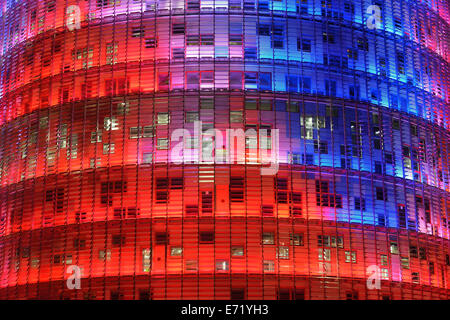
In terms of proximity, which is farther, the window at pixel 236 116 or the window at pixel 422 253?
the window at pixel 422 253

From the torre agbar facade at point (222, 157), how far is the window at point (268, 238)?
0.12 meters

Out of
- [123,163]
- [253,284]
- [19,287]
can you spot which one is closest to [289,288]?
[253,284]

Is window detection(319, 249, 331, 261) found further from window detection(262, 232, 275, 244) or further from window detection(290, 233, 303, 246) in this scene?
window detection(262, 232, 275, 244)

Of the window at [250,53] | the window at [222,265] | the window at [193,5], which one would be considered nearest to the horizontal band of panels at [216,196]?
the window at [222,265]

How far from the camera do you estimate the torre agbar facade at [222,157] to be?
30703mm

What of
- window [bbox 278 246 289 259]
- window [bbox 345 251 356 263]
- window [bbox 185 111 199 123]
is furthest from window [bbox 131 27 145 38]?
window [bbox 345 251 356 263]

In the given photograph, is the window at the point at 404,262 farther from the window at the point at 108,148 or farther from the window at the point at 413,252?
the window at the point at 108,148

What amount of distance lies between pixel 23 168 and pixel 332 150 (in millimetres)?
13536

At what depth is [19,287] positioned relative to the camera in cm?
3266
